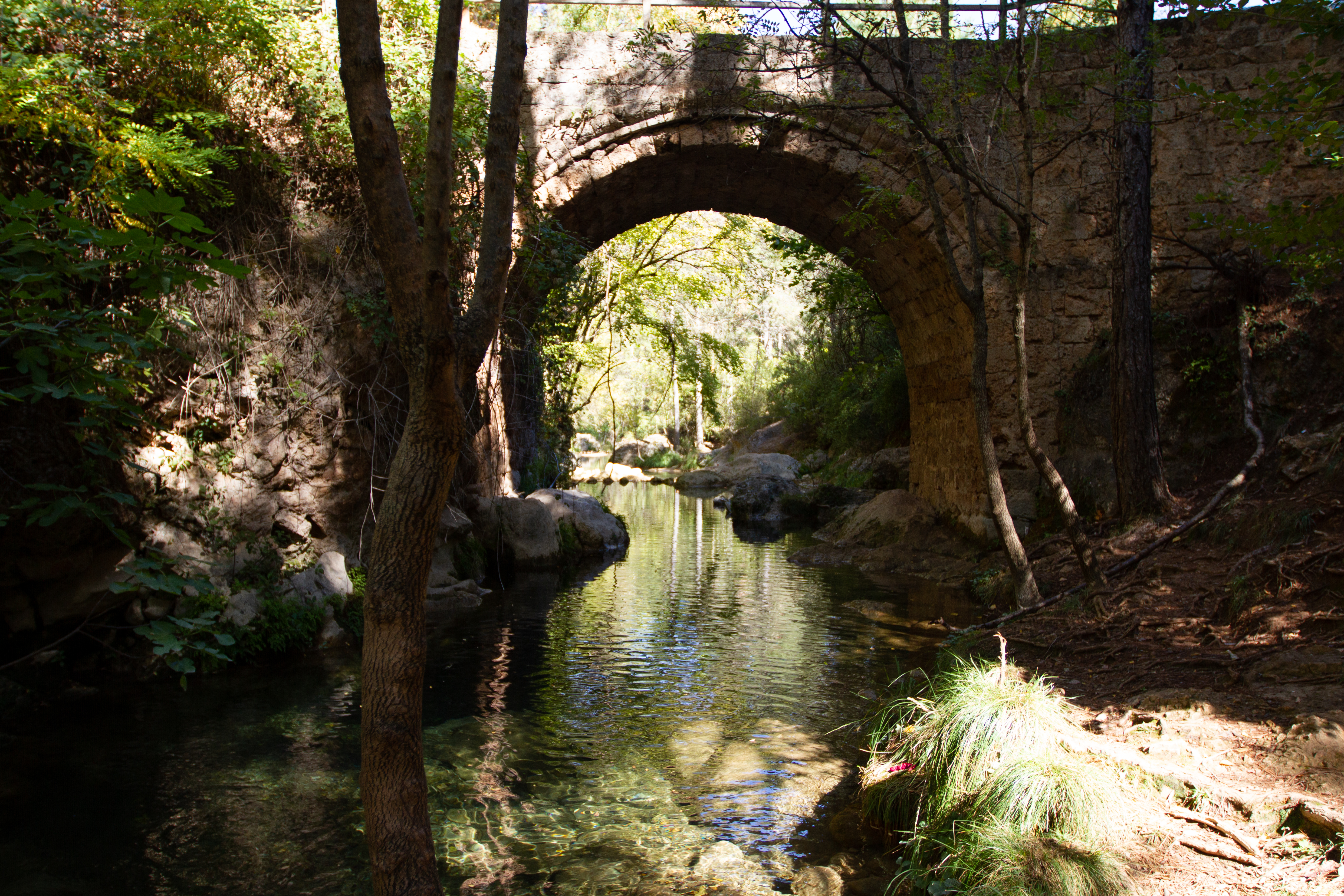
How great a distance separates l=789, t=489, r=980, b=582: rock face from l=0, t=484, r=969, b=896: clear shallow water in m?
2.63

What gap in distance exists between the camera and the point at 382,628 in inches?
90.0

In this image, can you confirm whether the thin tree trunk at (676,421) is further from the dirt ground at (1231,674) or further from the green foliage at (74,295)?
the green foliage at (74,295)

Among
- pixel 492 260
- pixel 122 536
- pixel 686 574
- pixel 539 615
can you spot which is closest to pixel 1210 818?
pixel 492 260

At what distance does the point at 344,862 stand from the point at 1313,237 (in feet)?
21.8

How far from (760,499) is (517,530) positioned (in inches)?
279

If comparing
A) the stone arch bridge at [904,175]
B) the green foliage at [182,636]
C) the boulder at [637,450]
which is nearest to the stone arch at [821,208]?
the stone arch bridge at [904,175]

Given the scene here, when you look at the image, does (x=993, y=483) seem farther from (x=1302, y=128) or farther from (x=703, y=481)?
(x=703, y=481)

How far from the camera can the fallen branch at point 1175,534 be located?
601cm

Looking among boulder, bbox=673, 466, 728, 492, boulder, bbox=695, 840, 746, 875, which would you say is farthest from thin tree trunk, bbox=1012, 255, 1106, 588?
boulder, bbox=673, 466, 728, 492

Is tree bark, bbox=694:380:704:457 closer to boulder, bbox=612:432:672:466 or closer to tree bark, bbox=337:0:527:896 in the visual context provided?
boulder, bbox=612:432:672:466

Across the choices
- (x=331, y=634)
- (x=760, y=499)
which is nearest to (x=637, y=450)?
(x=760, y=499)

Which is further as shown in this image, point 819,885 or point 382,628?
point 819,885

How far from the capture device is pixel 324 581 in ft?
23.1

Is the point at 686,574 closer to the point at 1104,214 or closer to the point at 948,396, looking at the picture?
the point at 948,396
